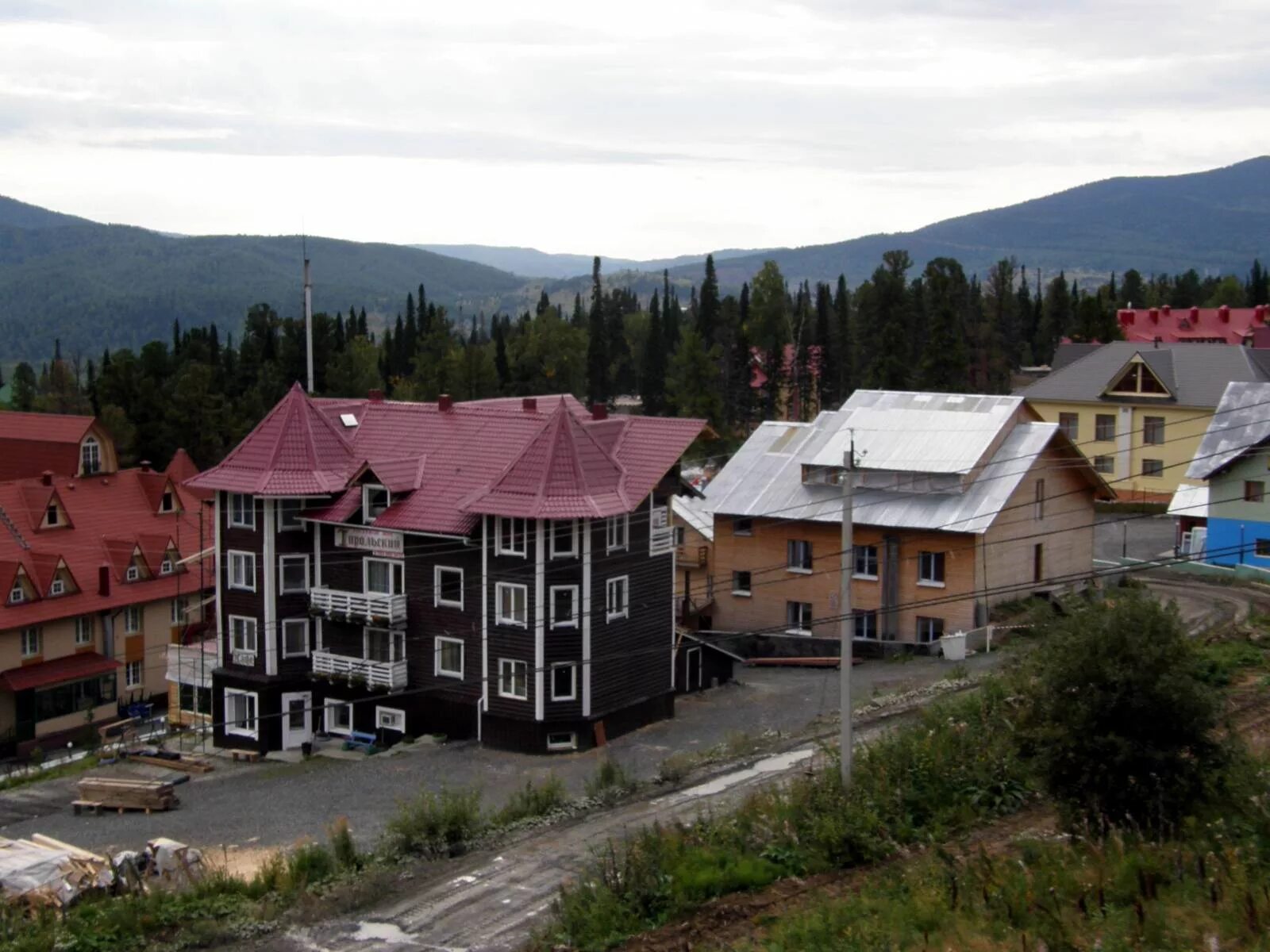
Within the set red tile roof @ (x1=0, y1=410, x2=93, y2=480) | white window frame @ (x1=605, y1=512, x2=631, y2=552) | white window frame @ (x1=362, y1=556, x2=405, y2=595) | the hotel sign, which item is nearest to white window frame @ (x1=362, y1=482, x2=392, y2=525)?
the hotel sign

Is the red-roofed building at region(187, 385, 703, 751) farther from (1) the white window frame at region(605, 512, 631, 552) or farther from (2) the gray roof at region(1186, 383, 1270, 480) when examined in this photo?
(2) the gray roof at region(1186, 383, 1270, 480)

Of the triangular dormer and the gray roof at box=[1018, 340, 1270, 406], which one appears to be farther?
the triangular dormer

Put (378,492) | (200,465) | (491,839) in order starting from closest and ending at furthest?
(491,839) < (378,492) < (200,465)

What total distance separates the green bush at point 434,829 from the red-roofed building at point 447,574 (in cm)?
810

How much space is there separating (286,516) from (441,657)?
18.1 ft

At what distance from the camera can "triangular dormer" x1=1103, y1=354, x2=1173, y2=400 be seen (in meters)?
59.3

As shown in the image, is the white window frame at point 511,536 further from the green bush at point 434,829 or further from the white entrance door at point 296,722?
the green bush at point 434,829

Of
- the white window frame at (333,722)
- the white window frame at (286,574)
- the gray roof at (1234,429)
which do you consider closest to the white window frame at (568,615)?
the white window frame at (333,722)

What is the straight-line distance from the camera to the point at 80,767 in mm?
36188

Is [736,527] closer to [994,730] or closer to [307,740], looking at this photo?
[307,740]

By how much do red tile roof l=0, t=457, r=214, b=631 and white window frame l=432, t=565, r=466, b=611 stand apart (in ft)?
47.1

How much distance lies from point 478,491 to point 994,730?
14332 mm

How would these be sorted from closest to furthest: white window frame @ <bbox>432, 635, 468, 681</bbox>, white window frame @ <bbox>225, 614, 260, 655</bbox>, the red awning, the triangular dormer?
white window frame @ <bbox>432, 635, 468, 681</bbox>
white window frame @ <bbox>225, 614, 260, 655</bbox>
the red awning
the triangular dormer

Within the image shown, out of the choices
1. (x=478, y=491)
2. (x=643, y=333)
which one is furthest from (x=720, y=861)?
(x=643, y=333)
